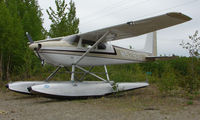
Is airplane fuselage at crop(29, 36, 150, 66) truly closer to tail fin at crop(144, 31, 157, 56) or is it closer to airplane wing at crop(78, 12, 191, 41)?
airplane wing at crop(78, 12, 191, 41)

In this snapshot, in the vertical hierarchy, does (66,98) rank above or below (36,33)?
below

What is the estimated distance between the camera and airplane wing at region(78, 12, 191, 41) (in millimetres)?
6656

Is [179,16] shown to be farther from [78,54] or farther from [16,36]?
[16,36]

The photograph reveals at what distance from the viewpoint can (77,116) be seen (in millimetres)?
4617

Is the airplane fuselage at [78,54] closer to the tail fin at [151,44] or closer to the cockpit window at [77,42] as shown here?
the cockpit window at [77,42]

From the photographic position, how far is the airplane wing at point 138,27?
6.66m

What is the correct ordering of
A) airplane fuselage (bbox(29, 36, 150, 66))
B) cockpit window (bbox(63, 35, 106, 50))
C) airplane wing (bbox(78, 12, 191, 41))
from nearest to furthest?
airplane wing (bbox(78, 12, 191, 41)), airplane fuselage (bbox(29, 36, 150, 66)), cockpit window (bbox(63, 35, 106, 50))

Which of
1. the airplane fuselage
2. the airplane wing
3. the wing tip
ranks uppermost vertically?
the wing tip

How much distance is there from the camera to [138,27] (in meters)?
7.54

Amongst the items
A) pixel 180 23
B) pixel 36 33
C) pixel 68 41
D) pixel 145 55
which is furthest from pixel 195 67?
pixel 36 33

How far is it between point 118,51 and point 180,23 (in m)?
3.12

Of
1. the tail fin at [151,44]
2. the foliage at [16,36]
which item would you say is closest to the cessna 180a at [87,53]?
the tail fin at [151,44]

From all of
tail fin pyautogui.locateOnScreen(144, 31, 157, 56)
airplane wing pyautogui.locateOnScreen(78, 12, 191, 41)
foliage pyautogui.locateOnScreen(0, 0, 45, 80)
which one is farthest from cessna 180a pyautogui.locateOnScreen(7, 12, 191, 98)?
foliage pyautogui.locateOnScreen(0, 0, 45, 80)

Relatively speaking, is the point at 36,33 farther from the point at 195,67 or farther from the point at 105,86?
the point at 195,67
